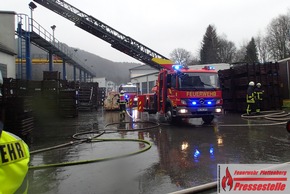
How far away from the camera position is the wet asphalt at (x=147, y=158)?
197 inches

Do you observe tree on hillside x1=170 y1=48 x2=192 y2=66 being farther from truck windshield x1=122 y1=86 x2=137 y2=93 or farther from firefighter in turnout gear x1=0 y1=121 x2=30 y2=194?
firefighter in turnout gear x1=0 y1=121 x2=30 y2=194

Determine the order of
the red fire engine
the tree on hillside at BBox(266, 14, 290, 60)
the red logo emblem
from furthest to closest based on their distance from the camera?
the tree on hillside at BBox(266, 14, 290, 60), the red fire engine, the red logo emblem

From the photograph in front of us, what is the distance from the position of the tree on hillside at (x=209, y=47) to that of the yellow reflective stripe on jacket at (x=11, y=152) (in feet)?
221

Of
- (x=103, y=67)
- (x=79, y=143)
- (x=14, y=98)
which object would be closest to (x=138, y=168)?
(x=79, y=143)

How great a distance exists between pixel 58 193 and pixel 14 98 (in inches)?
186

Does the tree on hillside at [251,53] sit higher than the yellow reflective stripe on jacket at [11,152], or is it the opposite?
the tree on hillside at [251,53]

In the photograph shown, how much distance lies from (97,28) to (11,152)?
22.4 m

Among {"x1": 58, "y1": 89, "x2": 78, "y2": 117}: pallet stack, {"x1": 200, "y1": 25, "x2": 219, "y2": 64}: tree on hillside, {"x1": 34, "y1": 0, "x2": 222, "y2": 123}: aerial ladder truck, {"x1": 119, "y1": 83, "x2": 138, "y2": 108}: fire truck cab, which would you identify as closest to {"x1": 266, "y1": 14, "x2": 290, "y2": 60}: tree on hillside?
{"x1": 200, "y1": 25, "x2": 219, "y2": 64}: tree on hillside

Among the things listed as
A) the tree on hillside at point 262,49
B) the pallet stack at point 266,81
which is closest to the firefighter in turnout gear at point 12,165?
the pallet stack at point 266,81

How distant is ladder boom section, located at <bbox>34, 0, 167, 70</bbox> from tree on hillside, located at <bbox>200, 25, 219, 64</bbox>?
150 feet

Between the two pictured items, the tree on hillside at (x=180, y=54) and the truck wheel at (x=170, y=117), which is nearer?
the truck wheel at (x=170, y=117)

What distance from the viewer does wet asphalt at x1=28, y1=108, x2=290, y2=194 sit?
5000 mm

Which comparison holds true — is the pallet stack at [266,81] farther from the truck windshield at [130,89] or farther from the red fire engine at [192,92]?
the truck windshield at [130,89]

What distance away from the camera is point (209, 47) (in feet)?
233
